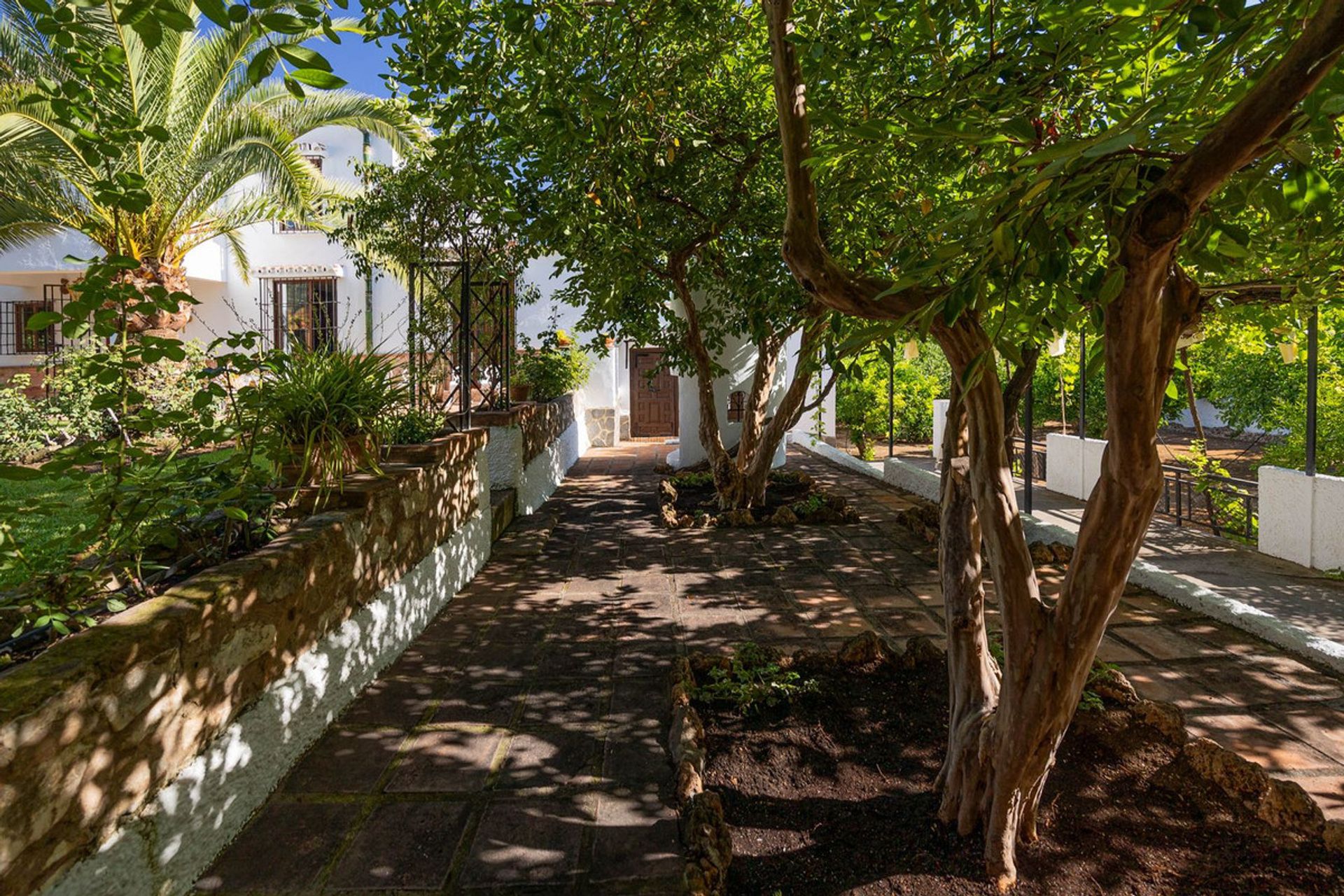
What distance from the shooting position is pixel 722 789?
2811 mm

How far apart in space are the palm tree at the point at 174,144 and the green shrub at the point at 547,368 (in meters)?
3.53

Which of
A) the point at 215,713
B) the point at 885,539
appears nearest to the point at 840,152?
the point at 215,713

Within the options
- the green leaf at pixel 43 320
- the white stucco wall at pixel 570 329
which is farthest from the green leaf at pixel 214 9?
the white stucco wall at pixel 570 329

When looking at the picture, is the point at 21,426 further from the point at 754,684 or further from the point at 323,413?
the point at 754,684

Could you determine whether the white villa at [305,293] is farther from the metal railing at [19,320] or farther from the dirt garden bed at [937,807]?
the dirt garden bed at [937,807]

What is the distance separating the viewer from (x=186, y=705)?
2.44 metres

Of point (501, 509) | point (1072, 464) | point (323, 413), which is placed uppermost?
point (323, 413)

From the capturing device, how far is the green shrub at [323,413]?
13.1 feet

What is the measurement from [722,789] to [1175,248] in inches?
87.9

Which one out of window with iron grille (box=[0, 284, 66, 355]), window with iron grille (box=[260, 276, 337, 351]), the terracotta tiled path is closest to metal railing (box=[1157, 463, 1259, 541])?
the terracotta tiled path

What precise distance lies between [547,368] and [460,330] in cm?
430

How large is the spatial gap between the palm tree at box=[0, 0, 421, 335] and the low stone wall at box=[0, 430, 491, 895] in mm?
5948

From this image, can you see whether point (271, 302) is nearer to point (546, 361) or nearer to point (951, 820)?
point (546, 361)

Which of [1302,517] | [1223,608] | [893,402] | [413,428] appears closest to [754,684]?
[1223,608]
